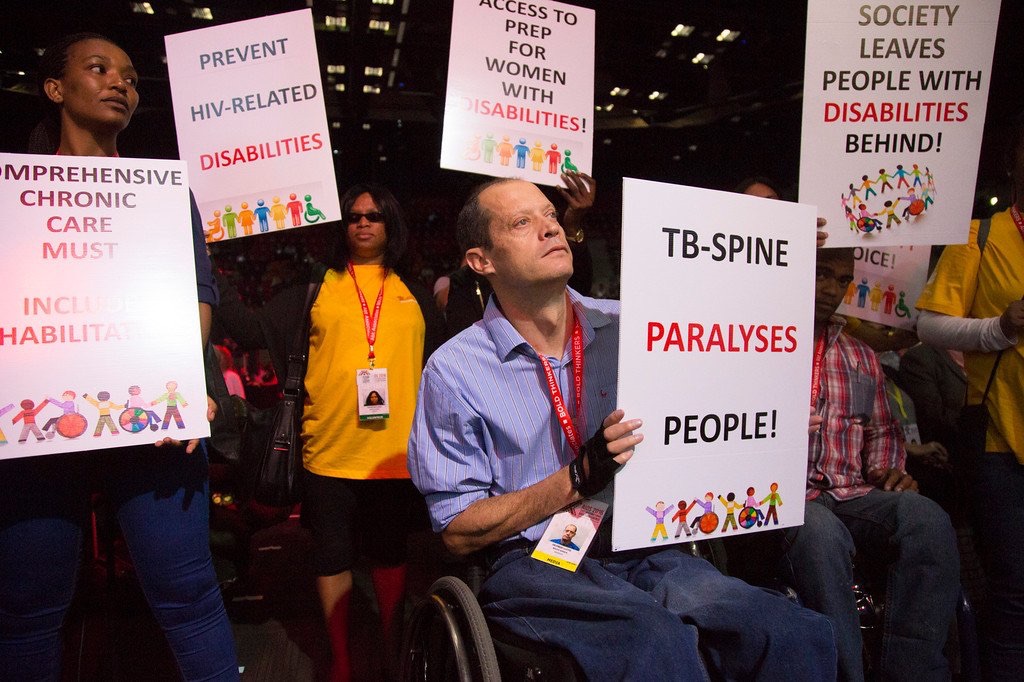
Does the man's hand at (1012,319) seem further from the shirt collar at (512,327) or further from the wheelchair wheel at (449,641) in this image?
the wheelchair wheel at (449,641)

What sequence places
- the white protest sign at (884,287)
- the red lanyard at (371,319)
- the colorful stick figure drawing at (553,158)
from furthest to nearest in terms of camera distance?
the white protest sign at (884,287) → the colorful stick figure drawing at (553,158) → the red lanyard at (371,319)

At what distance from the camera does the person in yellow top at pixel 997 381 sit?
203 cm

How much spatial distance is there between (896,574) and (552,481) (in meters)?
1.13

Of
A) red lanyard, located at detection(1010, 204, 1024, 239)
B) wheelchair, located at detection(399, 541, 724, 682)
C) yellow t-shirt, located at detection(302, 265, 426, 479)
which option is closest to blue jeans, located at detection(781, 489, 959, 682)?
wheelchair, located at detection(399, 541, 724, 682)

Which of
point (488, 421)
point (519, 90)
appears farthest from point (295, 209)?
point (488, 421)

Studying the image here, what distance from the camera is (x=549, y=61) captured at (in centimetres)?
270

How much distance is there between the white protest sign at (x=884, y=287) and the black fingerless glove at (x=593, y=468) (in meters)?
1.87

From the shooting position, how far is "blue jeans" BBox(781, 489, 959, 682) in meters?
1.87

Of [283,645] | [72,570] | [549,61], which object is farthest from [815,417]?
[283,645]

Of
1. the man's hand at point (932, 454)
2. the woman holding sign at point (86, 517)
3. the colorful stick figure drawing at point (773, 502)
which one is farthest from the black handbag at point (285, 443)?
the man's hand at point (932, 454)

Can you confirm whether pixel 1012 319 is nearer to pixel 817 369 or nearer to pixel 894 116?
pixel 817 369

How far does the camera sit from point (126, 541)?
173 centimetres

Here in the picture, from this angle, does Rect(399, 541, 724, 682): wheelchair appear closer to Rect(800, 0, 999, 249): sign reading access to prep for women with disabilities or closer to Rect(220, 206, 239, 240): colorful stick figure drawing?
Rect(800, 0, 999, 249): sign reading access to prep for women with disabilities

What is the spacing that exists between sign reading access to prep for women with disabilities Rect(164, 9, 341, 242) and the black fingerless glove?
147 cm
